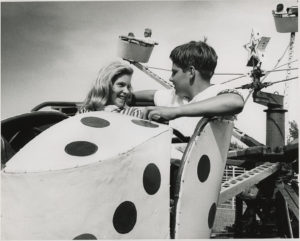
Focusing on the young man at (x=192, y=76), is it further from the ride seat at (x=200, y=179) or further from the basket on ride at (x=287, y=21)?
the basket on ride at (x=287, y=21)

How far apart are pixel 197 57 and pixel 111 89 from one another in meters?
0.48

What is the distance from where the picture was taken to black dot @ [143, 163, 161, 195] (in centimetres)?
121

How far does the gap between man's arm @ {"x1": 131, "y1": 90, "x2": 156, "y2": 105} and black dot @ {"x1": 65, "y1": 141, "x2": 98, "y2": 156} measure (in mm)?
1011

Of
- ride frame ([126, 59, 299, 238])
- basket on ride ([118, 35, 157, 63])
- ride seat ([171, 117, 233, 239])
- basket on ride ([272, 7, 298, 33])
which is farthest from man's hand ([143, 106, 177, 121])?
basket on ride ([118, 35, 157, 63])

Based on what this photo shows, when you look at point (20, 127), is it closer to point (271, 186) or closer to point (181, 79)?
point (181, 79)

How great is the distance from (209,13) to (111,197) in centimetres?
191

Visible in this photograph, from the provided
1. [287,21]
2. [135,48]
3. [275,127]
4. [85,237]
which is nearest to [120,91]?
[85,237]

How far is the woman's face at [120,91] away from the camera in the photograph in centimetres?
190

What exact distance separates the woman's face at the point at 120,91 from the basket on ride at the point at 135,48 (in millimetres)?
2003

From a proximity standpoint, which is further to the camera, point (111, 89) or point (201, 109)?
point (111, 89)

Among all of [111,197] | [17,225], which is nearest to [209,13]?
[111,197]

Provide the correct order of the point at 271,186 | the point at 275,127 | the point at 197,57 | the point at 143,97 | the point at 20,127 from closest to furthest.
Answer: the point at 20,127
the point at 197,57
the point at 143,97
the point at 271,186
the point at 275,127

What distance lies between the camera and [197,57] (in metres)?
1.71

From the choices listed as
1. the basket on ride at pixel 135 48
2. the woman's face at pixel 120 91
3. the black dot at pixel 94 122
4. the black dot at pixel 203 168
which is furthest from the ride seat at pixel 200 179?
the basket on ride at pixel 135 48
